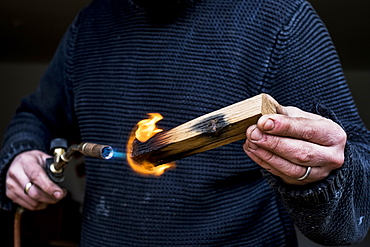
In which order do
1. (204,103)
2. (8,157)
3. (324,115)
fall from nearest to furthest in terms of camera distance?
(324,115) < (204,103) < (8,157)

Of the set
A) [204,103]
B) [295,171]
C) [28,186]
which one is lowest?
[28,186]

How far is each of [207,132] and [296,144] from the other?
103 millimetres

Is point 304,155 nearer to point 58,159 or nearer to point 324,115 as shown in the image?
point 324,115

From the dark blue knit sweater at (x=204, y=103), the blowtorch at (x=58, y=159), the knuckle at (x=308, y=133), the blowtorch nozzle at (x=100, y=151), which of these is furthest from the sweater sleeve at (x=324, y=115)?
the blowtorch at (x=58, y=159)

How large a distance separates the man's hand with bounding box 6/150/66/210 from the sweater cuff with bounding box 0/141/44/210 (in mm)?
18

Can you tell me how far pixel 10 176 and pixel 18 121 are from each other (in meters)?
0.21

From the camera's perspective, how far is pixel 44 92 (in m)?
1.22

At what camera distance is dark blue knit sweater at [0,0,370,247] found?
900mm

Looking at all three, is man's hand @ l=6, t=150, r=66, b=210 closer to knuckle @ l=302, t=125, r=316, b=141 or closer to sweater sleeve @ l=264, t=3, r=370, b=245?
sweater sleeve @ l=264, t=3, r=370, b=245

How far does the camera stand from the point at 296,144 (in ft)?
1.86

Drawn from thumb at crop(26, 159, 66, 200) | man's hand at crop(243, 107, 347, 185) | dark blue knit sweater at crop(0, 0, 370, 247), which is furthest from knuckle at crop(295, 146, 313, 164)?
thumb at crop(26, 159, 66, 200)

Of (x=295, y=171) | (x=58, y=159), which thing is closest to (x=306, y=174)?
(x=295, y=171)

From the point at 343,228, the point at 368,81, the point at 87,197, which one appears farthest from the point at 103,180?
the point at 368,81

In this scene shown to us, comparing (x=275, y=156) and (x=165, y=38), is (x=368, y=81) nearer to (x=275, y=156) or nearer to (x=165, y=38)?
(x=165, y=38)
